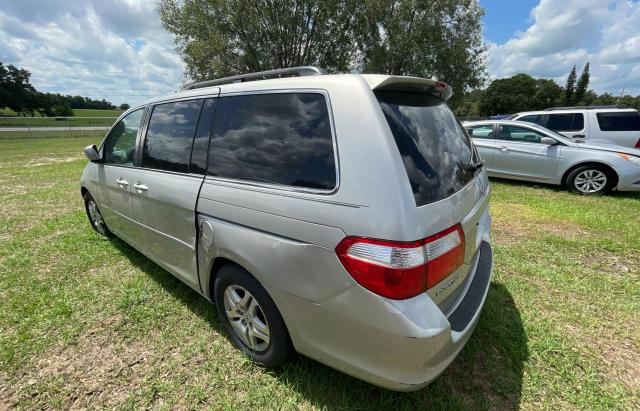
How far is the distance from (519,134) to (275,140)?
7.29 m

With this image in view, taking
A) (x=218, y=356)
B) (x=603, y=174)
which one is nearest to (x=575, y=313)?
(x=218, y=356)

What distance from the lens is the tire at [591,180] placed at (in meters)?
6.50

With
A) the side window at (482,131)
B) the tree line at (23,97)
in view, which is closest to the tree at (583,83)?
the side window at (482,131)

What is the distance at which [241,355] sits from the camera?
2.39m

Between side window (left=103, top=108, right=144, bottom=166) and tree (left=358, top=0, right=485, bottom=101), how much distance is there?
16.5m

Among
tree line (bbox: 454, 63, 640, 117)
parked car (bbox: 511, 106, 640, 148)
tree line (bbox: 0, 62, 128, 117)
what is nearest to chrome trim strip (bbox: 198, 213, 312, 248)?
parked car (bbox: 511, 106, 640, 148)

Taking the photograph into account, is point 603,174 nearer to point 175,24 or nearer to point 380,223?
point 380,223

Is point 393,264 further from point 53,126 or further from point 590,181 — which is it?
point 53,126

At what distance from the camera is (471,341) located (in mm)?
2457

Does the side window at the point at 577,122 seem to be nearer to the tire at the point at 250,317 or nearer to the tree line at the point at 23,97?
the tire at the point at 250,317

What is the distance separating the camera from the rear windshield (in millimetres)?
1671

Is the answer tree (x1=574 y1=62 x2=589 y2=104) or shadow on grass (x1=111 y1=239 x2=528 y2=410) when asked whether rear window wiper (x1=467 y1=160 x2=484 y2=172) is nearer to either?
shadow on grass (x1=111 y1=239 x2=528 y2=410)

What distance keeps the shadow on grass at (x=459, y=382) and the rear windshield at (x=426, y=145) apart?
1.24 metres

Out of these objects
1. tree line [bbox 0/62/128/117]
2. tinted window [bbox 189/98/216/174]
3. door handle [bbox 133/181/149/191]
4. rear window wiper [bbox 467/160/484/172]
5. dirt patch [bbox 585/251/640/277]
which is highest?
tree line [bbox 0/62/128/117]
